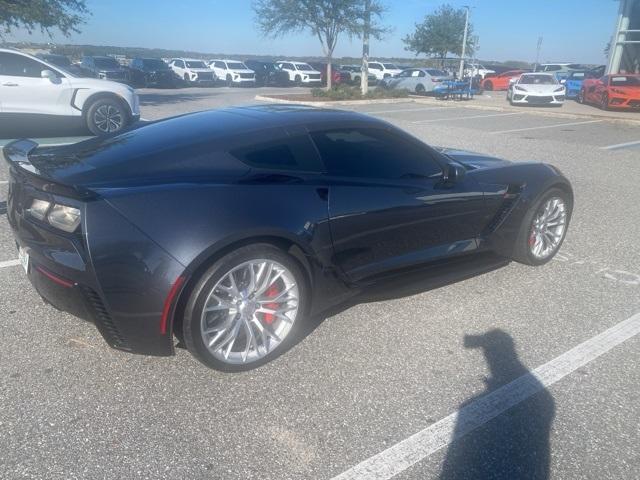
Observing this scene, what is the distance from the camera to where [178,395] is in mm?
2666

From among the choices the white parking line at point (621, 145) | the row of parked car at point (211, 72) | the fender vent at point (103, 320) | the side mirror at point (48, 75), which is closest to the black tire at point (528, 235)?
the fender vent at point (103, 320)

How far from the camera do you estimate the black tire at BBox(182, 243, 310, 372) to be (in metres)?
2.59

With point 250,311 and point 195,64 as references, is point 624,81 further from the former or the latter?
point 195,64

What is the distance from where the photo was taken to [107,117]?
10.3 m

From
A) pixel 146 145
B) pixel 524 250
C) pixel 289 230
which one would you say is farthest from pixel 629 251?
pixel 146 145

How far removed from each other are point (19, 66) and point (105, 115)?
5.43 ft

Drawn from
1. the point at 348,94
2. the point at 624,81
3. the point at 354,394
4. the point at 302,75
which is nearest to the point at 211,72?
the point at 302,75

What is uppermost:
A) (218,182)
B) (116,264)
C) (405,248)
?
(218,182)

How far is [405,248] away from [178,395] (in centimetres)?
170

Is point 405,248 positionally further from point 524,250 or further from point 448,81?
point 448,81

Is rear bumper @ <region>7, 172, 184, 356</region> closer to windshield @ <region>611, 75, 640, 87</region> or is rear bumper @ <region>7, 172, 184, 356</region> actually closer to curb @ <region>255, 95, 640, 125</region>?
curb @ <region>255, 95, 640, 125</region>

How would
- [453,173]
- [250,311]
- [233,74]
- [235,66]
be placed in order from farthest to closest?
[235,66], [233,74], [453,173], [250,311]

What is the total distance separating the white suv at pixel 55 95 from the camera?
9477 mm

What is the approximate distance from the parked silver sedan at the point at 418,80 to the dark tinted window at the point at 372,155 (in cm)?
2434
